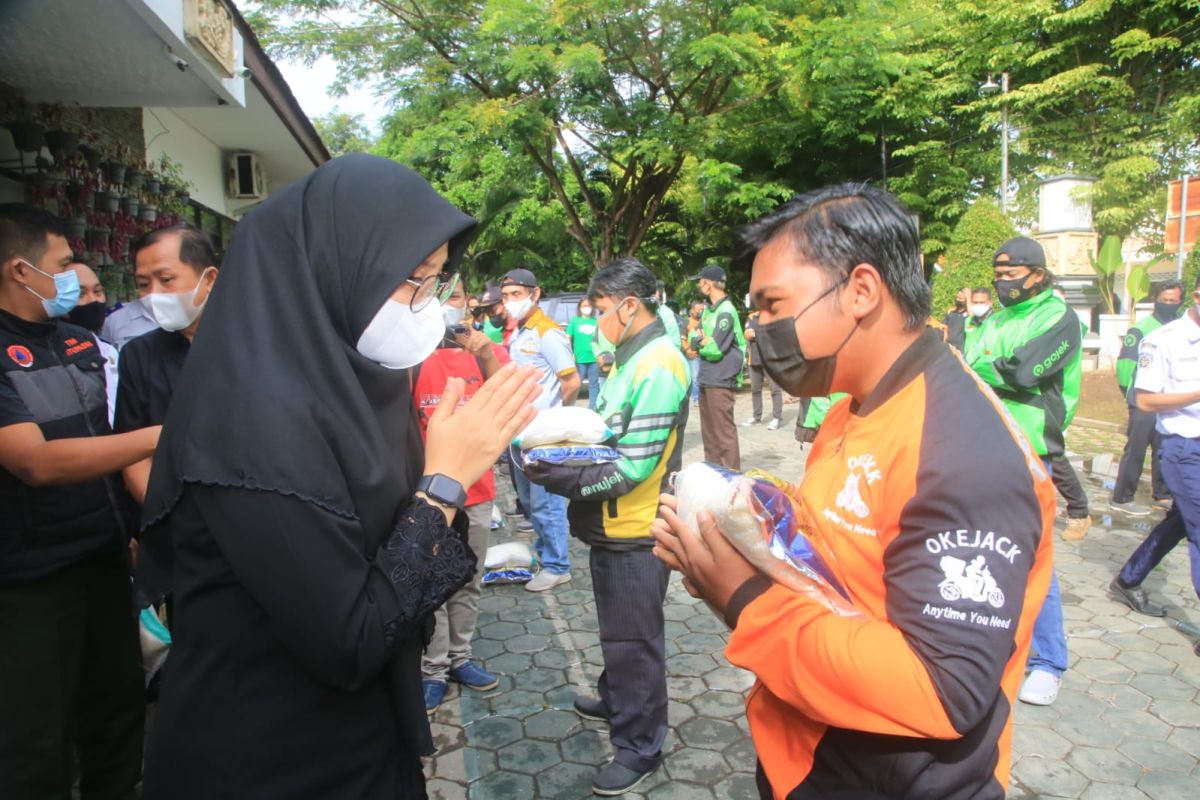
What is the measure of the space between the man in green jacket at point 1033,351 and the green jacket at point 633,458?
246 centimetres

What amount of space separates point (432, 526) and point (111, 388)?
346cm

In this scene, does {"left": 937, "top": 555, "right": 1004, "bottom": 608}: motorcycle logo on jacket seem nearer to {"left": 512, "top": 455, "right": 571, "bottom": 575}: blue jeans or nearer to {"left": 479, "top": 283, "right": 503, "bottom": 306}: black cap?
{"left": 512, "top": 455, "right": 571, "bottom": 575}: blue jeans

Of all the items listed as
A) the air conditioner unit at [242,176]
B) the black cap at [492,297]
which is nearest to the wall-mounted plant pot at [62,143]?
the black cap at [492,297]

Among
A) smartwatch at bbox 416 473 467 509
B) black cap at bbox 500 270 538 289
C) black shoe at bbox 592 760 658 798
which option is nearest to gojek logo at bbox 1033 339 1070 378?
black shoe at bbox 592 760 658 798

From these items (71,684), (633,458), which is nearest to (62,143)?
(71,684)

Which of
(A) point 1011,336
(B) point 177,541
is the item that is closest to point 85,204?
(B) point 177,541


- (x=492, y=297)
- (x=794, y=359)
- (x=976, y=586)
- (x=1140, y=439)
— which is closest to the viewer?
(x=976, y=586)

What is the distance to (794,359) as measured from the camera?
159cm

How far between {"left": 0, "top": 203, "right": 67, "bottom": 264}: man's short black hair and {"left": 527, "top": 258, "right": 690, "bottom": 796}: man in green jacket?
6.44 ft

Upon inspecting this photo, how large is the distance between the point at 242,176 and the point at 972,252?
45.3 feet

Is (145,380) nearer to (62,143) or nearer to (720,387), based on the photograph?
(62,143)

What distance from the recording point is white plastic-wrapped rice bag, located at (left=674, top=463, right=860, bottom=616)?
1340mm

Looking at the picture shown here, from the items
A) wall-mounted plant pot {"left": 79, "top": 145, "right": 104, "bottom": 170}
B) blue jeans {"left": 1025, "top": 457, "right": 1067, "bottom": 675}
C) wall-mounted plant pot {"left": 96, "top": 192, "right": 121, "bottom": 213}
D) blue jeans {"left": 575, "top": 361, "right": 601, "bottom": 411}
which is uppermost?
wall-mounted plant pot {"left": 79, "top": 145, "right": 104, "bottom": 170}

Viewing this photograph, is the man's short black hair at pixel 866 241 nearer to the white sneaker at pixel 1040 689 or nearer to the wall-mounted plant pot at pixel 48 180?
the white sneaker at pixel 1040 689
